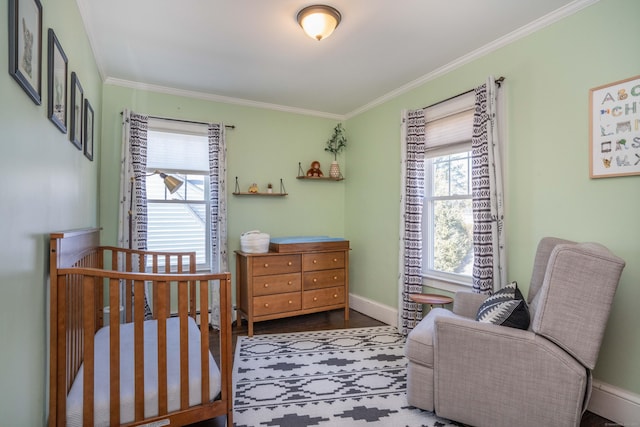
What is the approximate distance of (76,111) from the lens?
206 cm

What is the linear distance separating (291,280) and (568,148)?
2.60 metres

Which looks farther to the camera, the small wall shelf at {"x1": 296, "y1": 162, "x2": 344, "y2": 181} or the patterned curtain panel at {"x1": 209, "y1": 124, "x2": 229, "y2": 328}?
the small wall shelf at {"x1": 296, "y1": 162, "x2": 344, "y2": 181}

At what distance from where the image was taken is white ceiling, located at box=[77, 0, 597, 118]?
2186 millimetres

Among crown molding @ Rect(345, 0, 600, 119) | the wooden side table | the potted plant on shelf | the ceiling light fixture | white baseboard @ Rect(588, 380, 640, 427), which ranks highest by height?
crown molding @ Rect(345, 0, 600, 119)

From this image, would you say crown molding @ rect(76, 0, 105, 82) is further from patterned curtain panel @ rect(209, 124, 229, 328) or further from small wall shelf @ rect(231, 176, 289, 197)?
small wall shelf @ rect(231, 176, 289, 197)

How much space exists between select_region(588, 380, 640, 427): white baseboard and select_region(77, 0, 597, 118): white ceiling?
2.34 meters

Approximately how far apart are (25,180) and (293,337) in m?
2.56

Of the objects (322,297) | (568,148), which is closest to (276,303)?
(322,297)

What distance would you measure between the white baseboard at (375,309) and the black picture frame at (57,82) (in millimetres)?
3200

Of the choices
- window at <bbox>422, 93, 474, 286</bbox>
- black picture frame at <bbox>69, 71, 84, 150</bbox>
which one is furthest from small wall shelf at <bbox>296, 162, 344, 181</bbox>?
black picture frame at <bbox>69, 71, 84, 150</bbox>

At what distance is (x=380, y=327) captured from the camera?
3570 millimetres

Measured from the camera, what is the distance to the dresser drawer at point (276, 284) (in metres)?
3.38

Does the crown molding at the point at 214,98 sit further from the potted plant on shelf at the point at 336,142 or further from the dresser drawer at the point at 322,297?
→ the dresser drawer at the point at 322,297

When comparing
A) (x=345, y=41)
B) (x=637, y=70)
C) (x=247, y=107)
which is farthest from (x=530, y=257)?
(x=247, y=107)
